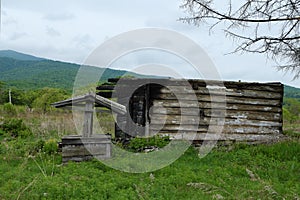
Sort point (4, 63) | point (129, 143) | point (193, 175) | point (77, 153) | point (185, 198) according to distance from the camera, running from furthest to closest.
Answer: point (4, 63)
point (129, 143)
point (77, 153)
point (193, 175)
point (185, 198)

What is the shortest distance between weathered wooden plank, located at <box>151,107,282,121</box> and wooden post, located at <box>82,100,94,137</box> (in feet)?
10.8

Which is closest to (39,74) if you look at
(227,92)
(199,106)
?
(199,106)

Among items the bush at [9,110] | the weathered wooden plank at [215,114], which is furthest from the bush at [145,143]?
the bush at [9,110]

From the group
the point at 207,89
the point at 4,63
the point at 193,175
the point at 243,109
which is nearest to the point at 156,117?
the point at 207,89

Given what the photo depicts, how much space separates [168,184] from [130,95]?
6460 mm

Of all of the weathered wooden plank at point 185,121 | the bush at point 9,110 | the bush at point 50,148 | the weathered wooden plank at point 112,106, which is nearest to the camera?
the weathered wooden plank at point 112,106

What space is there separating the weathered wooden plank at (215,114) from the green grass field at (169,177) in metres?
1.87

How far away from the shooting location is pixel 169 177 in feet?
21.3

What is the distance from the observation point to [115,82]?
11719mm

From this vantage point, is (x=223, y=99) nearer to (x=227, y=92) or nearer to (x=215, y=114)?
(x=227, y=92)

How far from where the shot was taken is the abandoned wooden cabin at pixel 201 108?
11.4 meters

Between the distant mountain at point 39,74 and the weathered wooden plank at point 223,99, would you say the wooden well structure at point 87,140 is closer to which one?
the weathered wooden plank at point 223,99

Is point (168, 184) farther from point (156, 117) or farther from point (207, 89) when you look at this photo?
point (207, 89)

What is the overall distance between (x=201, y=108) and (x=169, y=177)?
5.54 meters
